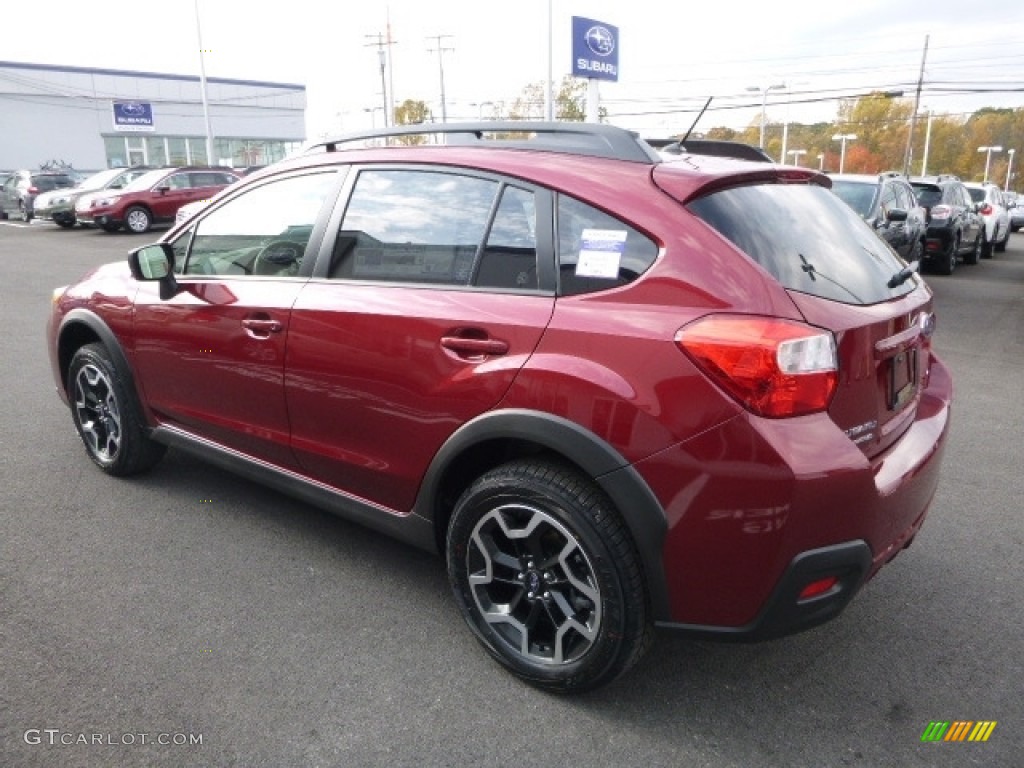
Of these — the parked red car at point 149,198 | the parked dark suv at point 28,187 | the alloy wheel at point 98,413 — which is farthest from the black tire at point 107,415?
the parked dark suv at point 28,187

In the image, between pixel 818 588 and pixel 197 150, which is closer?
pixel 818 588

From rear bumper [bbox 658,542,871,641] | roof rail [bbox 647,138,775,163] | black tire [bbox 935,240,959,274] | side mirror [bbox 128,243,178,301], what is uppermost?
roof rail [bbox 647,138,775,163]

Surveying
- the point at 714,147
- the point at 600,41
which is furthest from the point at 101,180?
the point at 714,147

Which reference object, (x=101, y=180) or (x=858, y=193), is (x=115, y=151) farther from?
(x=858, y=193)

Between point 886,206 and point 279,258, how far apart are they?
28.0 ft

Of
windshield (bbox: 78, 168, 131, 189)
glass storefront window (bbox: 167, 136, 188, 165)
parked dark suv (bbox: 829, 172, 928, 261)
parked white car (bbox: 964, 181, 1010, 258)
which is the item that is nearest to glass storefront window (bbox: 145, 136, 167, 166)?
glass storefront window (bbox: 167, 136, 188, 165)

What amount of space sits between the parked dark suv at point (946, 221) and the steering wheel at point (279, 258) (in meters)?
12.3

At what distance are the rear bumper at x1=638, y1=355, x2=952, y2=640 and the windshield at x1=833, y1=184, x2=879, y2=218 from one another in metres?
7.96

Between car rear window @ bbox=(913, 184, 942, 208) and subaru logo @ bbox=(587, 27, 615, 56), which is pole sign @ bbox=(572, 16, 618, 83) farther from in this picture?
car rear window @ bbox=(913, 184, 942, 208)

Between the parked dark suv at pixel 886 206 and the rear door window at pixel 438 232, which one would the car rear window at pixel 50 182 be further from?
the rear door window at pixel 438 232

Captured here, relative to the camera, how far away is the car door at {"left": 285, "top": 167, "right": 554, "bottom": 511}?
8.40 feet

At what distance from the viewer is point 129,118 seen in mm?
49406

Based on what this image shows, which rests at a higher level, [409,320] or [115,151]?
[115,151]

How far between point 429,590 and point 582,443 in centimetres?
128
